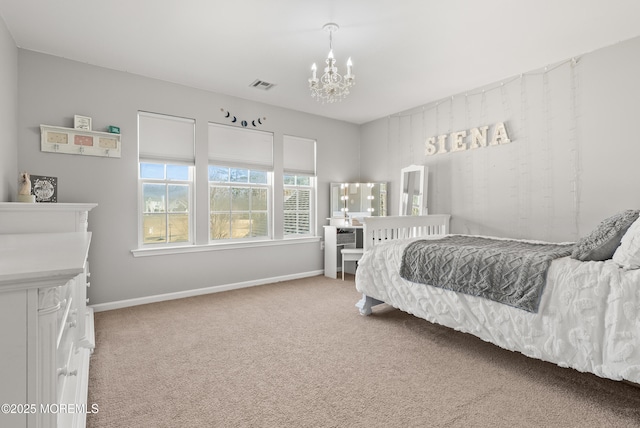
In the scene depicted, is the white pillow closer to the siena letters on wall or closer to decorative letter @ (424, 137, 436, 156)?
the siena letters on wall

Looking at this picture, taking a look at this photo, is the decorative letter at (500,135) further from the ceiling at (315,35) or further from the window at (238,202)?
the window at (238,202)

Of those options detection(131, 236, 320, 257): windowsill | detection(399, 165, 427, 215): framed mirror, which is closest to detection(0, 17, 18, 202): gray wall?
detection(131, 236, 320, 257): windowsill

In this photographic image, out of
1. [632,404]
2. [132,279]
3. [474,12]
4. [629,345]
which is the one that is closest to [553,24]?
[474,12]

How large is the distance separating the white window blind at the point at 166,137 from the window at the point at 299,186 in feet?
4.24

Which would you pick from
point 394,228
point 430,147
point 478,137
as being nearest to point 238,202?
point 394,228

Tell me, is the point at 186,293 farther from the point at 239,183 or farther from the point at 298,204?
the point at 298,204

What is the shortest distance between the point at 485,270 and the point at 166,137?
11.0 ft

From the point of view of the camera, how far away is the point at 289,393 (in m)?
1.74

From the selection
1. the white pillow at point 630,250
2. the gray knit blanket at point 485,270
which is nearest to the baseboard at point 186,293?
the gray knit blanket at point 485,270

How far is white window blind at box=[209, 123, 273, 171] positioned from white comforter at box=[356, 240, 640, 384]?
2.89 metres

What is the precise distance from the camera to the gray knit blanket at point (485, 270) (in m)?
1.81

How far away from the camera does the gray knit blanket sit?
181cm

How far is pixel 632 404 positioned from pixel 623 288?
64 centimetres

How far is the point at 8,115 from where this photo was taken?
8.08 feet
